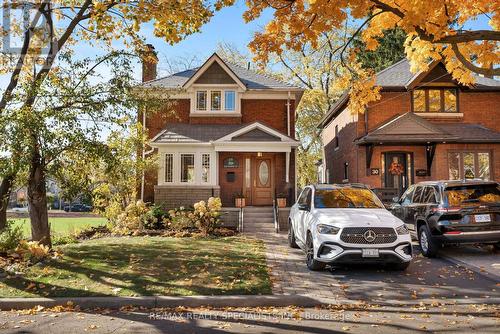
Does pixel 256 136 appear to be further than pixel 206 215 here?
Yes

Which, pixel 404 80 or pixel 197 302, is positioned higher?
pixel 404 80

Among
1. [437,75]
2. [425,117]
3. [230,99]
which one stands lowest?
[425,117]

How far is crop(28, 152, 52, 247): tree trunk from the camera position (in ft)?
32.1

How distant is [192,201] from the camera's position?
57.8 ft

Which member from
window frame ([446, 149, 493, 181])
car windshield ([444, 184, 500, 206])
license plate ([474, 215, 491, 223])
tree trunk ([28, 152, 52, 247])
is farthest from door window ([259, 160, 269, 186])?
license plate ([474, 215, 491, 223])

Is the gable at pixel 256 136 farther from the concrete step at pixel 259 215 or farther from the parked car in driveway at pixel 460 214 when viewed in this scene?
the parked car in driveway at pixel 460 214

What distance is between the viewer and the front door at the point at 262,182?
63.5 ft

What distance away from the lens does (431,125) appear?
1759 cm

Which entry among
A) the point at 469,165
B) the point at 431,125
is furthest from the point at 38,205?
the point at 469,165

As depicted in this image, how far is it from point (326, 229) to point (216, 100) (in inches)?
519

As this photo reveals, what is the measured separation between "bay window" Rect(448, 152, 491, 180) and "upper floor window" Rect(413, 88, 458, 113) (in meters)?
2.27

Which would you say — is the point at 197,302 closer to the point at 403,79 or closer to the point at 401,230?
the point at 401,230

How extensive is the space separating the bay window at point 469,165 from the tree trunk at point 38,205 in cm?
1684

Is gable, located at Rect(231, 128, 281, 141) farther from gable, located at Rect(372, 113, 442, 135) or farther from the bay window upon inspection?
the bay window
